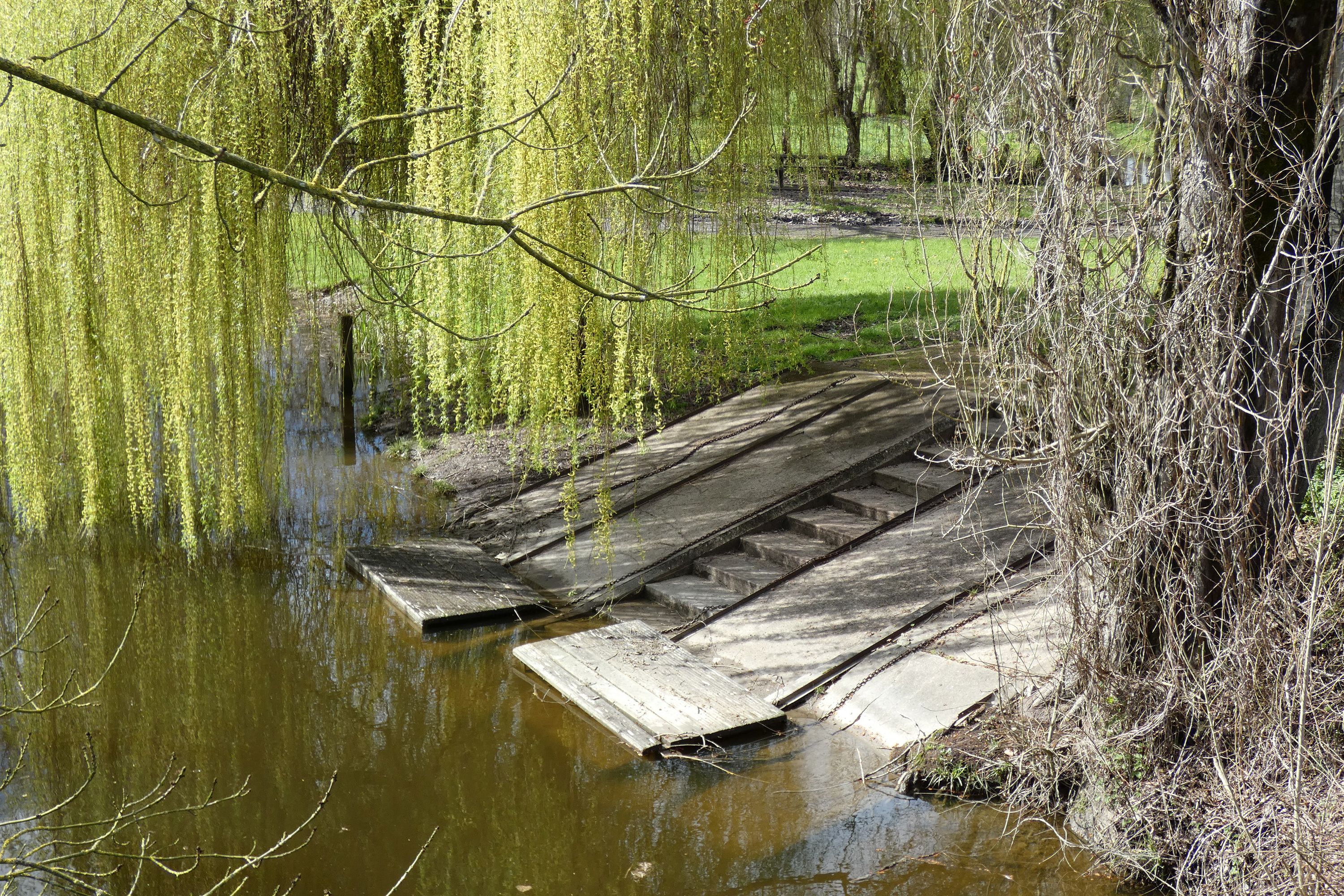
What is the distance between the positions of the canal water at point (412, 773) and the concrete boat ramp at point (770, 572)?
23 centimetres

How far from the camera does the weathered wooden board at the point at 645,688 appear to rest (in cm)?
554

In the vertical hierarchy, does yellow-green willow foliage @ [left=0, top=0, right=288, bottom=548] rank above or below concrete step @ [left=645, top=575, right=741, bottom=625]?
above

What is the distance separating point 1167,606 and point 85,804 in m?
4.59

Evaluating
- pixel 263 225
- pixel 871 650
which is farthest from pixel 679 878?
pixel 263 225

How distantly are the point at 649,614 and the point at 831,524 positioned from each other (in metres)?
1.32

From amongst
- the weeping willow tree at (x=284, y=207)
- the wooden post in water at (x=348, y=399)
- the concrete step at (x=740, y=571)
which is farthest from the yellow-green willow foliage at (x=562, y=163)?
the wooden post in water at (x=348, y=399)

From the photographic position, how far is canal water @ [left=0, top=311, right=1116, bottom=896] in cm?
464

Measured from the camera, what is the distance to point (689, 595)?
705 centimetres

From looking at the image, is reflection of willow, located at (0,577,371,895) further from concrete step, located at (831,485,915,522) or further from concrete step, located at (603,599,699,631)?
concrete step, located at (831,485,915,522)

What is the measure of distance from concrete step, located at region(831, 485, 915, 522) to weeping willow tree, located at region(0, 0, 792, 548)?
61.1 inches

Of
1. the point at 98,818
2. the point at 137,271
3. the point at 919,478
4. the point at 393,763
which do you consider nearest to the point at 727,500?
the point at 919,478

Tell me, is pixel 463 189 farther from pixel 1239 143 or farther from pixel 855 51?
pixel 855 51

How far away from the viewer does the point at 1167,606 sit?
441 cm

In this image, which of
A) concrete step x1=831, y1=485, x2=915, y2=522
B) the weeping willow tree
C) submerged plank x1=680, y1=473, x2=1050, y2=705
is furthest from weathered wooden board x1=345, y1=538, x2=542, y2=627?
concrete step x1=831, y1=485, x2=915, y2=522
